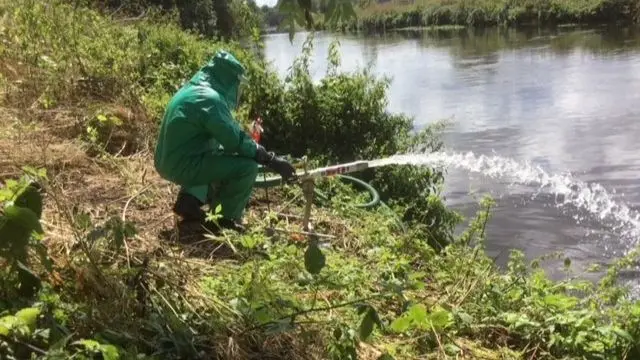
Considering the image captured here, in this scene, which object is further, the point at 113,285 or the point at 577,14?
the point at 577,14

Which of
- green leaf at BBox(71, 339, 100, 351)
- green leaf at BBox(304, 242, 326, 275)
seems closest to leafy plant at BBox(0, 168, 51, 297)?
green leaf at BBox(71, 339, 100, 351)

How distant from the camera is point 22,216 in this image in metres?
2.12

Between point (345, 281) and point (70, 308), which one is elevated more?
point (70, 308)

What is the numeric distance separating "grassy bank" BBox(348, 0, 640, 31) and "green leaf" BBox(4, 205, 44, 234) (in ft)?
75.7

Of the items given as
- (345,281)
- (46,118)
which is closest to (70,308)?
(345,281)

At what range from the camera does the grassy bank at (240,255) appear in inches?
96.6

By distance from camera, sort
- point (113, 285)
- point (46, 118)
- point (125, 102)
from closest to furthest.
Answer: point (113, 285), point (46, 118), point (125, 102)

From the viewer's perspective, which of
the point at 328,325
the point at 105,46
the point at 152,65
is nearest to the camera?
the point at 328,325

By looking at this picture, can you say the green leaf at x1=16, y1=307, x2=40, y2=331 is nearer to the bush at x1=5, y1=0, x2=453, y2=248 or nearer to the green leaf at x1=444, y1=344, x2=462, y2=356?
the green leaf at x1=444, y1=344, x2=462, y2=356

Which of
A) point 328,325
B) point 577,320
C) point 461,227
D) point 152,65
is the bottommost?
point 461,227

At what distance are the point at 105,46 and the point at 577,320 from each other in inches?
245

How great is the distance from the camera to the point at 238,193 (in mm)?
4414

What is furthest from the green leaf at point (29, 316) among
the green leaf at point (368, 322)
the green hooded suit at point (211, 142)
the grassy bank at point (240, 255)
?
the green hooded suit at point (211, 142)

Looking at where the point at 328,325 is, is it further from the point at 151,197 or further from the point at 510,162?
the point at 510,162
